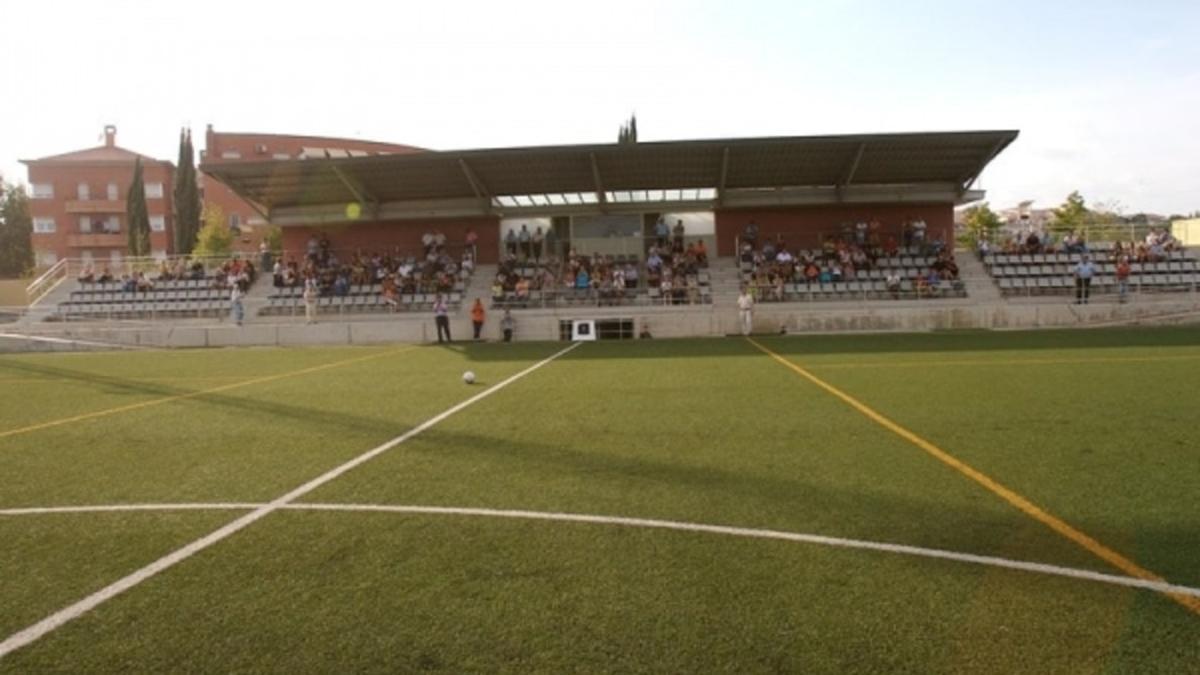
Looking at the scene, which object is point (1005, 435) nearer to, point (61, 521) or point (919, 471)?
point (919, 471)

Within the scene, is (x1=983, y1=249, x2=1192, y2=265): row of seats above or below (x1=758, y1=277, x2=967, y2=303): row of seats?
above

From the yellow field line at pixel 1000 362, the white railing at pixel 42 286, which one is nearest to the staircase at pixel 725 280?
the yellow field line at pixel 1000 362

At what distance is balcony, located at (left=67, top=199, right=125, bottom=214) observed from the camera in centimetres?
6856

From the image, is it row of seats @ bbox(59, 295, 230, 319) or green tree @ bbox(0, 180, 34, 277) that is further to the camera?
green tree @ bbox(0, 180, 34, 277)

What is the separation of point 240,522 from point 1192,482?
6731 millimetres

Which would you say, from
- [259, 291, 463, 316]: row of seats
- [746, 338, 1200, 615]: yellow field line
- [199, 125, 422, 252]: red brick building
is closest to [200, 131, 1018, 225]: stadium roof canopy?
[259, 291, 463, 316]: row of seats

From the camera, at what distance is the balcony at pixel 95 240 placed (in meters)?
68.6

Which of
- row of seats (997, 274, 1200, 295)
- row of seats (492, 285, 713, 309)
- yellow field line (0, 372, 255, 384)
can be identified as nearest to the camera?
yellow field line (0, 372, 255, 384)

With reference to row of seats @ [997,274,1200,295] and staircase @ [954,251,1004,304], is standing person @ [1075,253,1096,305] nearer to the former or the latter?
row of seats @ [997,274,1200,295]

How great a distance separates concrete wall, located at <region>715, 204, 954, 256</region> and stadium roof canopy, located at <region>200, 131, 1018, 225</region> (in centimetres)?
76

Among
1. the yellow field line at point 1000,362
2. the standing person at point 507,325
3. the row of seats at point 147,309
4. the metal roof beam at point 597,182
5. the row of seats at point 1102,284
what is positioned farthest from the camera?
the row of seats at point 147,309

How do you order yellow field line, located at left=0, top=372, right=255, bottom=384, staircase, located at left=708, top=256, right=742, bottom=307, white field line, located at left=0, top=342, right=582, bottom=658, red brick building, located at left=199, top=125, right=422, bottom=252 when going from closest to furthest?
white field line, located at left=0, top=342, right=582, bottom=658 < yellow field line, located at left=0, top=372, right=255, bottom=384 < staircase, located at left=708, top=256, right=742, bottom=307 < red brick building, located at left=199, top=125, right=422, bottom=252

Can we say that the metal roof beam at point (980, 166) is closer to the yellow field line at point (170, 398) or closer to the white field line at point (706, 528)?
the yellow field line at point (170, 398)

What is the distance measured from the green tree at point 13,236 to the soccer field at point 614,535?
290ft
